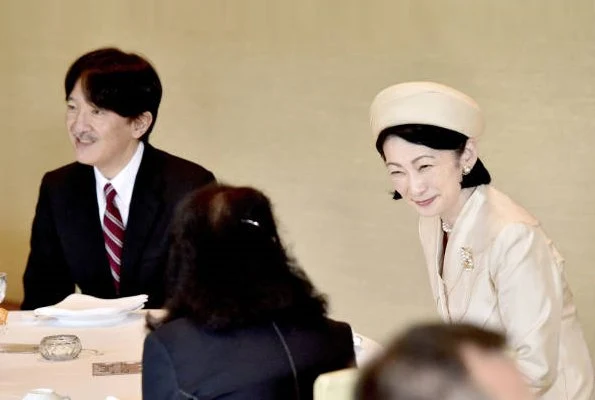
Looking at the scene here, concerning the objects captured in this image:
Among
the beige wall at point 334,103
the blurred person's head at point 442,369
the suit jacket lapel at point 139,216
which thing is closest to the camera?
the blurred person's head at point 442,369

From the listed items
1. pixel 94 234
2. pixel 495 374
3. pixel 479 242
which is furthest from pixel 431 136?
pixel 495 374

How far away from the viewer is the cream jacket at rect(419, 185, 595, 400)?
2.61m

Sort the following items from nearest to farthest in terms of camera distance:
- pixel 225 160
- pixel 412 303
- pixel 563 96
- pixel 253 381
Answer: pixel 253 381
pixel 563 96
pixel 412 303
pixel 225 160

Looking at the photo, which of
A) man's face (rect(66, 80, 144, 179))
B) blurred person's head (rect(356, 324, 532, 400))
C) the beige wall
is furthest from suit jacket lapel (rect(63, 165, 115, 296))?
blurred person's head (rect(356, 324, 532, 400))

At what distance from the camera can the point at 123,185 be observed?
3.52 meters

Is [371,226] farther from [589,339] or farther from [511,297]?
[511,297]

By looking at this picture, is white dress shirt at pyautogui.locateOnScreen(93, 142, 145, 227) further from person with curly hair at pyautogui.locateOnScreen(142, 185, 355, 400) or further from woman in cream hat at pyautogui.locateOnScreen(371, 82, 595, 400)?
person with curly hair at pyautogui.locateOnScreen(142, 185, 355, 400)

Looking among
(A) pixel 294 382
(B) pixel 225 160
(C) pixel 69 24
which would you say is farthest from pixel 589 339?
(C) pixel 69 24

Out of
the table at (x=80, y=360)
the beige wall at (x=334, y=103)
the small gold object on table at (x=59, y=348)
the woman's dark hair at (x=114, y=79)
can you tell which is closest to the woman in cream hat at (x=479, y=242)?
the table at (x=80, y=360)

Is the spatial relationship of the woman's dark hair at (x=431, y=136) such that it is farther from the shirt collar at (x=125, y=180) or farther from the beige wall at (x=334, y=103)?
the beige wall at (x=334, y=103)

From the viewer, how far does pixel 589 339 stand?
14.2ft

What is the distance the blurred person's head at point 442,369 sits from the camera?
4.02 ft

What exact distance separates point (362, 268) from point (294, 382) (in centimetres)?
277

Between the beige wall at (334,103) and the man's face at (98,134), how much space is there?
1.46 metres
